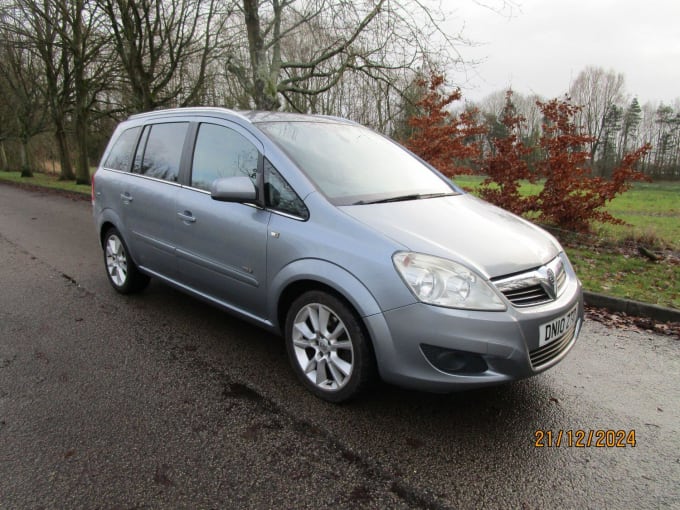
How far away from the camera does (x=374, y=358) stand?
2670 millimetres

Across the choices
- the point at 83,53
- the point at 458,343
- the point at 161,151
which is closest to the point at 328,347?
the point at 458,343

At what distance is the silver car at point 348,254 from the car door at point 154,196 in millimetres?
20

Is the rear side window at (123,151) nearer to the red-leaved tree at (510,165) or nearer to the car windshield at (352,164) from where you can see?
the car windshield at (352,164)

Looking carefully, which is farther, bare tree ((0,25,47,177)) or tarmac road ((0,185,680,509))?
bare tree ((0,25,47,177))

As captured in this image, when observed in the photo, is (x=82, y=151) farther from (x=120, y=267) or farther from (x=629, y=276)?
(x=629, y=276)

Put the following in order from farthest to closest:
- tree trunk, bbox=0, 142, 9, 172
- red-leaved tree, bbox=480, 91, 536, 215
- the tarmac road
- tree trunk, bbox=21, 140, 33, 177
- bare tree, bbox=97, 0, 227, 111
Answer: tree trunk, bbox=0, 142, 9, 172, tree trunk, bbox=21, 140, 33, 177, bare tree, bbox=97, 0, 227, 111, red-leaved tree, bbox=480, 91, 536, 215, the tarmac road

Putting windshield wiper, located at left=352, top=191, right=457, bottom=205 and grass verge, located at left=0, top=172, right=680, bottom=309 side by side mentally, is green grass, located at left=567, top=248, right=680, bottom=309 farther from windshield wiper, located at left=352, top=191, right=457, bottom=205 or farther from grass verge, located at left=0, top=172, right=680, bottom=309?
windshield wiper, located at left=352, top=191, right=457, bottom=205

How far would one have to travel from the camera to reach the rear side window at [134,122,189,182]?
397cm

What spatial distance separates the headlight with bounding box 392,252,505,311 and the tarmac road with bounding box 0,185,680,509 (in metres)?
0.79

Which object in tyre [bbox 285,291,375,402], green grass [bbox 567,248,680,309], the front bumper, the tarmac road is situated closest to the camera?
the tarmac road

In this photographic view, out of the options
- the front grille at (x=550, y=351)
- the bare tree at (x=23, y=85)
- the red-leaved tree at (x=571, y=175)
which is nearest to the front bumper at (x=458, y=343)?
the front grille at (x=550, y=351)
